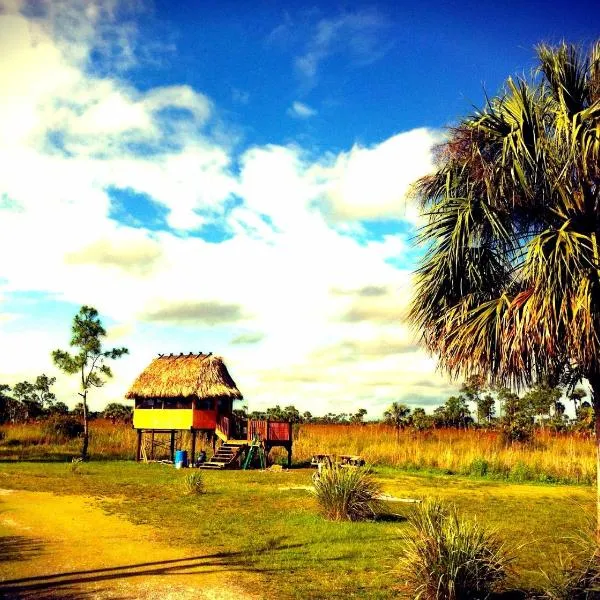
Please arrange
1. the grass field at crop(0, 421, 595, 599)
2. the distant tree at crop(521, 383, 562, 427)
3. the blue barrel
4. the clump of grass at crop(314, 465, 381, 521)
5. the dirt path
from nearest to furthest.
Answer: the dirt path < the grass field at crop(0, 421, 595, 599) < the clump of grass at crop(314, 465, 381, 521) < the blue barrel < the distant tree at crop(521, 383, 562, 427)

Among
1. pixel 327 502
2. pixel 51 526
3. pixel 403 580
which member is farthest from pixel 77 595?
pixel 327 502

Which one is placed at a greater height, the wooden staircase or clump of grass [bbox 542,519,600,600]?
clump of grass [bbox 542,519,600,600]

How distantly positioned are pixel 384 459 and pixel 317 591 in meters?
23.6

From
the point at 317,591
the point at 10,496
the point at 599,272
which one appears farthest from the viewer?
the point at 10,496

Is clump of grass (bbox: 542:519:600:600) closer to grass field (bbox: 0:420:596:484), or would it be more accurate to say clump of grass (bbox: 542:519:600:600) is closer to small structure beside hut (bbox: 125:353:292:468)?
grass field (bbox: 0:420:596:484)

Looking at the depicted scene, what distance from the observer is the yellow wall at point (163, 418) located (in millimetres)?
34156

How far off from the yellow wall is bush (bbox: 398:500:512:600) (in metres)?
26.8

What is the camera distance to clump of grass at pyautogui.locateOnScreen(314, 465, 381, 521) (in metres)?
14.0

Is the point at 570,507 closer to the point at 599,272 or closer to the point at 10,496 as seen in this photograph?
the point at 599,272

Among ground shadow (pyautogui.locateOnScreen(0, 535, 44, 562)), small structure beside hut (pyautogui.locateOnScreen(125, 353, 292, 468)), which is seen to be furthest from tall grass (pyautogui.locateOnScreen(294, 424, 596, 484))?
ground shadow (pyautogui.locateOnScreen(0, 535, 44, 562))

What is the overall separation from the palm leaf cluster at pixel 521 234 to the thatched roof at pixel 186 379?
919 inches

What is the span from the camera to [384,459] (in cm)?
3173

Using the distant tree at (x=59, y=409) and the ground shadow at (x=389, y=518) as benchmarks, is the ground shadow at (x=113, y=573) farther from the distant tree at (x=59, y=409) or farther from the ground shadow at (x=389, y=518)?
the distant tree at (x=59, y=409)

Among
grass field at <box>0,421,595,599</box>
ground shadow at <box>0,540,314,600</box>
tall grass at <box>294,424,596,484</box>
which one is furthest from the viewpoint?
tall grass at <box>294,424,596,484</box>
